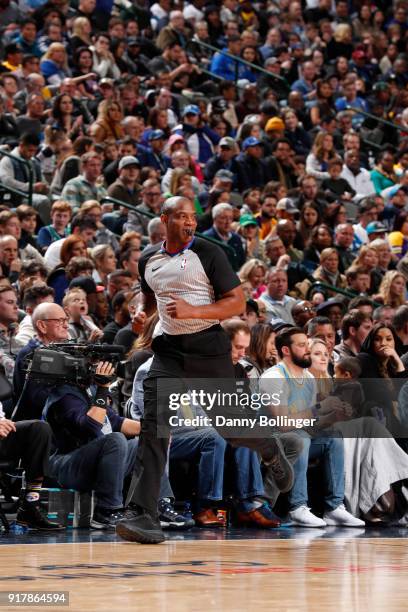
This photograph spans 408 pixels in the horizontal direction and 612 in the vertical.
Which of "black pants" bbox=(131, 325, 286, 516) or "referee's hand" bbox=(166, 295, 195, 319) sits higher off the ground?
"referee's hand" bbox=(166, 295, 195, 319)

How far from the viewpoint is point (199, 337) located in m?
7.38

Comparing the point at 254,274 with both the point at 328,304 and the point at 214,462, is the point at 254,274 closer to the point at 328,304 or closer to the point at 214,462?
the point at 328,304

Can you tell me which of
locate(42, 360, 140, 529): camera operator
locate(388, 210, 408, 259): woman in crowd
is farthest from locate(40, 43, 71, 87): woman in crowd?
locate(42, 360, 140, 529): camera operator

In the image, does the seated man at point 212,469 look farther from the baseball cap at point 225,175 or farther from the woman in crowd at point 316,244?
the baseball cap at point 225,175

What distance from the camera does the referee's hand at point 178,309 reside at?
6.90 meters

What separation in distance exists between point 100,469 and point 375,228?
869 centimetres

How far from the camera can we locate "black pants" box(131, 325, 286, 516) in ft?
23.7

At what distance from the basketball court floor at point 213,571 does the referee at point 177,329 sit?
0.88ft

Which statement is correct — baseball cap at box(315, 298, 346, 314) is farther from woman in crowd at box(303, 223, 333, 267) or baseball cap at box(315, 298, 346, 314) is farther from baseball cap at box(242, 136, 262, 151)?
baseball cap at box(242, 136, 262, 151)

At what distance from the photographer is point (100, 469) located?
27.9 feet

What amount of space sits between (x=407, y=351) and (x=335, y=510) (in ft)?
7.61

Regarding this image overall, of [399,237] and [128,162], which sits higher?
[128,162]

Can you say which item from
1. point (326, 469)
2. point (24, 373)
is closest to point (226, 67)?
point (326, 469)

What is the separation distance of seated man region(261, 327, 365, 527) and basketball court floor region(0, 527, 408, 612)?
75cm
